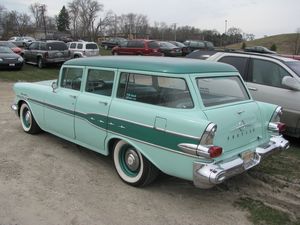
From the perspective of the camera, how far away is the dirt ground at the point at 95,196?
3988mm

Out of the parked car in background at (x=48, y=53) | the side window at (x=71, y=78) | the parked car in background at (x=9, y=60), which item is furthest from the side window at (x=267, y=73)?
the parked car in background at (x=48, y=53)

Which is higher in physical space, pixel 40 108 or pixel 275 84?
pixel 275 84

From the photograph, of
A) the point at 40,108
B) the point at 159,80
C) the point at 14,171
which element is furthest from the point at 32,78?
the point at 159,80

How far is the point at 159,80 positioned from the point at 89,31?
8878cm

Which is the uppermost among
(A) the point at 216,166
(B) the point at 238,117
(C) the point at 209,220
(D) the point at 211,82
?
(D) the point at 211,82

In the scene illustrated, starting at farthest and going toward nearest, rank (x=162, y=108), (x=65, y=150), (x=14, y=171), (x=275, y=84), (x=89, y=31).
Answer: (x=89, y=31) → (x=275, y=84) → (x=65, y=150) → (x=14, y=171) → (x=162, y=108)

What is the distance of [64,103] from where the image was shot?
578 centimetres

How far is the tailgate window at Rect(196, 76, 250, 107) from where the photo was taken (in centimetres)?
440

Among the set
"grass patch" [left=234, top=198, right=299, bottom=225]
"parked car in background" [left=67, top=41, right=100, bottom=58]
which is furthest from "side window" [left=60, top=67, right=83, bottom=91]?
"parked car in background" [left=67, top=41, right=100, bottom=58]

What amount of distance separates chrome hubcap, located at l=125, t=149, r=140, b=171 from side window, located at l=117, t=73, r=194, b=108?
0.69 metres

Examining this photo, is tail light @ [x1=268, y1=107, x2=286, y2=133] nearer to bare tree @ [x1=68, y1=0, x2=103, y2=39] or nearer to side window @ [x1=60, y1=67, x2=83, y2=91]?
side window @ [x1=60, y1=67, x2=83, y2=91]

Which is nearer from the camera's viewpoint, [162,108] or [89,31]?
[162,108]

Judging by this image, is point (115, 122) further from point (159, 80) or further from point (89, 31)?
point (89, 31)

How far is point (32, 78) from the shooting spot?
17.2m
